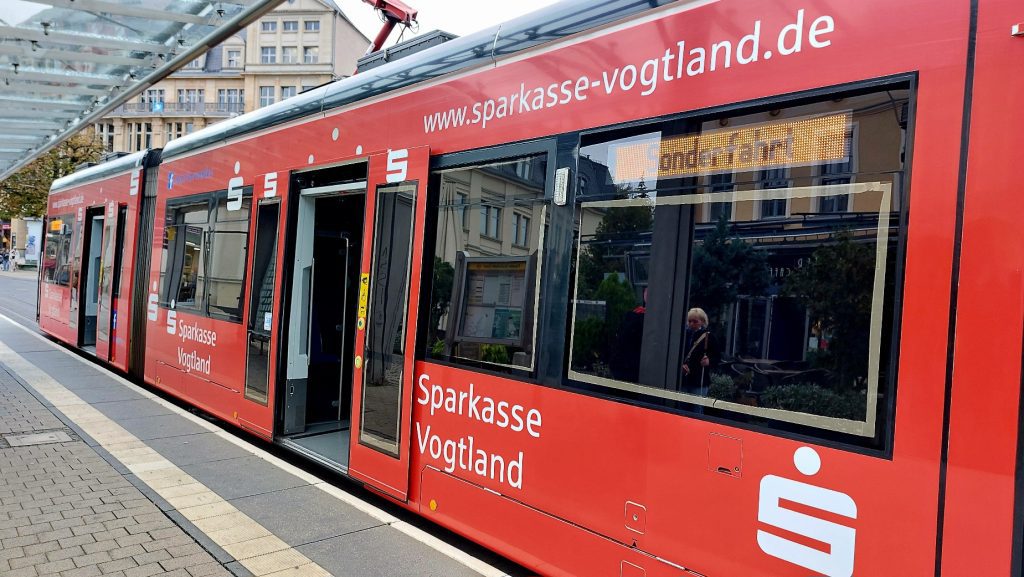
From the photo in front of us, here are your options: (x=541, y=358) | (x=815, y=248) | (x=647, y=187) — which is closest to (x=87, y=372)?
(x=541, y=358)

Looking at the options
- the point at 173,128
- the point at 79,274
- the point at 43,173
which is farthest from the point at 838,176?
the point at 173,128

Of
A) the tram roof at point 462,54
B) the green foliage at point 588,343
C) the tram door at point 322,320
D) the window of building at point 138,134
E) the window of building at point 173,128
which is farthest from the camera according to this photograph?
the window of building at point 138,134

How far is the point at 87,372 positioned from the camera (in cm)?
1039

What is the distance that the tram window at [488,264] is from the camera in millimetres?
3814

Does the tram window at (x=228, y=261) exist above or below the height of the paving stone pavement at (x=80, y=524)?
above

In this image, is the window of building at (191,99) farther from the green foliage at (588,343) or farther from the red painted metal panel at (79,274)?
the green foliage at (588,343)

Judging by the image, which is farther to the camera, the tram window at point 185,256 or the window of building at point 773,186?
the tram window at point 185,256

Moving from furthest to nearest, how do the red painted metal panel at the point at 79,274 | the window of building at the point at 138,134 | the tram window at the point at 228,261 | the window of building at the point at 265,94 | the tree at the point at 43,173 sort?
the window of building at the point at 138,134 → the window of building at the point at 265,94 → the tree at the point at 43,173 → the red painted metal panel at the point at 79,274 → the tram window at the point at 228,261

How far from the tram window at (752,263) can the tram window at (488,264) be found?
0.35 metres

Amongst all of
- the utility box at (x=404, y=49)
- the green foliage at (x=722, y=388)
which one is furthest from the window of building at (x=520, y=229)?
the utility box at (x=404, y=49)

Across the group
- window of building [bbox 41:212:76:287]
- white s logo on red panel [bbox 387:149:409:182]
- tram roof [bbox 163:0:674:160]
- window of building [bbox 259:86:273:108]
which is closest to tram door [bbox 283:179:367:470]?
tram roof [bbox 163:0:674:160]

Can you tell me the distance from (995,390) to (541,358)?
200 cm

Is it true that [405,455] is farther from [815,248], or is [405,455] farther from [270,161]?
[270,161]

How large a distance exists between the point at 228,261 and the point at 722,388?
5710mm
